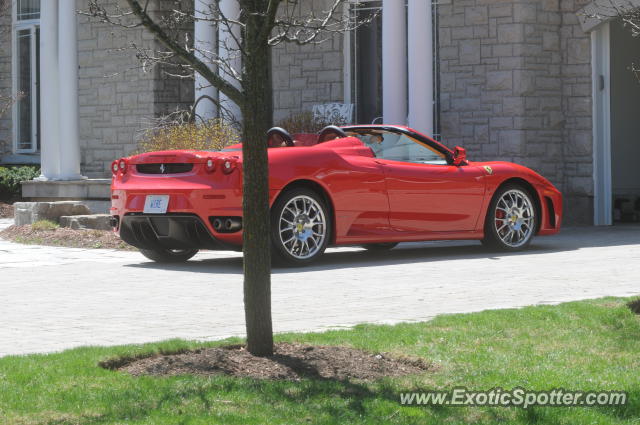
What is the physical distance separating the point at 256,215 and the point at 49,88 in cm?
1345

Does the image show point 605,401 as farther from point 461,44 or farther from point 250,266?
point 461,44

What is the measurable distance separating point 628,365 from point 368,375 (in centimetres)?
123

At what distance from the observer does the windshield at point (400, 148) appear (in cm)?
1181

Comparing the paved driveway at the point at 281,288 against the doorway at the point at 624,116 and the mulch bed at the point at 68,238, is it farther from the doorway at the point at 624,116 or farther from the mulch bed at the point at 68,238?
the doorway at the point at 624,116

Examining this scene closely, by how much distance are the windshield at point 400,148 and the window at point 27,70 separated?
11134mm

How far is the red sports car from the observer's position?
1032 cm

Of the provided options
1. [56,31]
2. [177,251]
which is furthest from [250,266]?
[56,31]

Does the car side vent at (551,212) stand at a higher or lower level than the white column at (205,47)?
lower

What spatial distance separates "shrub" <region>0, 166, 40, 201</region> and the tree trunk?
15351 mm

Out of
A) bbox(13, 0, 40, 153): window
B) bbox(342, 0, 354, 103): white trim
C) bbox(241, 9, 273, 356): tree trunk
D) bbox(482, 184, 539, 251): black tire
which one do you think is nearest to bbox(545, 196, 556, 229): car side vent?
bbox(482, 184, 539, 251): black tire

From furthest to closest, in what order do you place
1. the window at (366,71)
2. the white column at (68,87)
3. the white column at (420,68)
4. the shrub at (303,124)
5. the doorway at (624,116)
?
1. the doorway at (624,116)
2. the white column at (68,87)
3. the window at (366,71)
4. the shrub at (303,124)
5. the white column at (420,68)

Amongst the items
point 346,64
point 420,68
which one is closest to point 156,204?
point 420,68

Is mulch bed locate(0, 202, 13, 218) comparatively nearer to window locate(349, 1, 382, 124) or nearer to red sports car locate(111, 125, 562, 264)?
window locate(349, 1, 382, 124)

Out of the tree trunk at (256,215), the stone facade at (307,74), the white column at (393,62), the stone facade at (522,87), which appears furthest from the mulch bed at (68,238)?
the tree trunk at (256,215)
